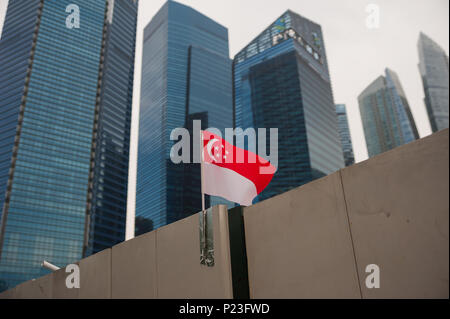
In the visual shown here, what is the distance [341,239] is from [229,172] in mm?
3263

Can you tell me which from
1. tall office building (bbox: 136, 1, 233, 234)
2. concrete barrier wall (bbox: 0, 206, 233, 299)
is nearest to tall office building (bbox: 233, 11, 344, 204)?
tall office building (bbox: 136, 1, 233, 234)

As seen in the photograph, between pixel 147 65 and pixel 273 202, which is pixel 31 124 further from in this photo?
pixel 273 202

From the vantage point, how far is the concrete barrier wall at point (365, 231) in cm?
440

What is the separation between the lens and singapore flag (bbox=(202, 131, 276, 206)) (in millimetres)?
8094

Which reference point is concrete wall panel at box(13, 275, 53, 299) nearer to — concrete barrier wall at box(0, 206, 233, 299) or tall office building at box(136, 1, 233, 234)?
concrete barrier wall at box(0, 206, 233, 299)

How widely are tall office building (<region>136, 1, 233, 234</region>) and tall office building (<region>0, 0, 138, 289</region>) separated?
11943 mm

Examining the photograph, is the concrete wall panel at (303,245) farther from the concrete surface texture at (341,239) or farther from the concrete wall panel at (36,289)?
the concrete wall panel at (36,289)

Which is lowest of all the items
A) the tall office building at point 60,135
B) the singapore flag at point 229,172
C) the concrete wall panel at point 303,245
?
the concrete wall panel at point 303,245

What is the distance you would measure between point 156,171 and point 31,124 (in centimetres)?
5096

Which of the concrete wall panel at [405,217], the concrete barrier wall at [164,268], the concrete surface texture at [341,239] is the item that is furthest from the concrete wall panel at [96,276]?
the concrete wall panel at [405,217]

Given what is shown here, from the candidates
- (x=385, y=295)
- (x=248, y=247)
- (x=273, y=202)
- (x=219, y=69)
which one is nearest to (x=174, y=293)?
(x=248, y=247)

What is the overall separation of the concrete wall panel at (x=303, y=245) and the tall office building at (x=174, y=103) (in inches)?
5680

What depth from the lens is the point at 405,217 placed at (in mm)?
4680

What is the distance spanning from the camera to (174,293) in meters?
7.87
